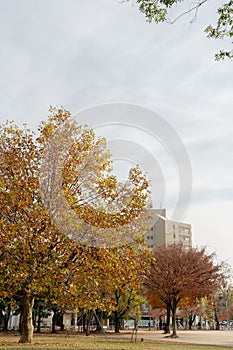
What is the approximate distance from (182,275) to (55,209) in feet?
75.1

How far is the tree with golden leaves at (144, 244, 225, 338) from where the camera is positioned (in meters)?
37.1

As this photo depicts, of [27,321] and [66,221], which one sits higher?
[66,221]

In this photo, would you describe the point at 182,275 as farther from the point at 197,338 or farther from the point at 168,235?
the point at 168,235

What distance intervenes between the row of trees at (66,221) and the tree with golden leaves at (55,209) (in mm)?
41

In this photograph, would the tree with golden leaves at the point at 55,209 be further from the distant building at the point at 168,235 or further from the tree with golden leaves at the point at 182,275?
the distant building at the point at 168,235

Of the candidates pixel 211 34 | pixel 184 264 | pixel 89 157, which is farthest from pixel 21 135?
pixel 184 264

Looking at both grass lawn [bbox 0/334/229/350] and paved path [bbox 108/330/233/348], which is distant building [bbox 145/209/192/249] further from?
grass lawn [bbox 0/334/229/350]

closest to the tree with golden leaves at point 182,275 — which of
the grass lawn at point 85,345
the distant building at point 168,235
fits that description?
the grass lawn at point 85,345

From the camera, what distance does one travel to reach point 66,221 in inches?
683

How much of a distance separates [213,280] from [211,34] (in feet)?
99.6

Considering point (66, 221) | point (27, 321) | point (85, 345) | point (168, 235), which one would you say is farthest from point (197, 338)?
point (168, 235)

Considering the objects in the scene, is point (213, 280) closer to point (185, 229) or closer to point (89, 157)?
point (89, 157)

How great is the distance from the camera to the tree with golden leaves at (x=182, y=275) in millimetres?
37125

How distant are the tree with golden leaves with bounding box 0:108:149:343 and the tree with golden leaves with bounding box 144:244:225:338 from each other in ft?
64.6
